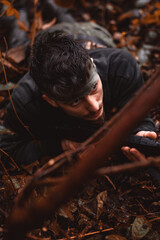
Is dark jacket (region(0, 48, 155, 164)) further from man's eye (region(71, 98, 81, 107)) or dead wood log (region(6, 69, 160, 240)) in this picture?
dead wood log (region(6, 69, 160, 240))

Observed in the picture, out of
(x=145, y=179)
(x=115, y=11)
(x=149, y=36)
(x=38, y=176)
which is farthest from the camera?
(x=115, y=11)

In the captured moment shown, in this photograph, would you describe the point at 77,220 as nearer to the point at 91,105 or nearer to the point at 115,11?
the point at 91,105

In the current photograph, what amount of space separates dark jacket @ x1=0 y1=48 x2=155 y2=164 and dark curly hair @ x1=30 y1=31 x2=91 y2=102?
530mm

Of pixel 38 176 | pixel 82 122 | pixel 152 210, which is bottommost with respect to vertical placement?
pixel 152 210

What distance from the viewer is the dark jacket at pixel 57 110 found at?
202cm

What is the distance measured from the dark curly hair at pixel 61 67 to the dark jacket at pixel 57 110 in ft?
1.74

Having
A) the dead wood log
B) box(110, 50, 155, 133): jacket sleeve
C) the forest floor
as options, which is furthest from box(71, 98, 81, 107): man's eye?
the dead wood log

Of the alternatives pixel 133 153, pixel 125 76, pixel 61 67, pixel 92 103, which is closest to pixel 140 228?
pixel 133 153

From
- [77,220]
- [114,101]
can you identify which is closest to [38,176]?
[77,220]

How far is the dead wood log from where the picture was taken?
0.68 metres

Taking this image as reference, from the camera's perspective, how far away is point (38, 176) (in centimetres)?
79

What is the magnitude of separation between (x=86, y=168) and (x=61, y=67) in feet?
2.82

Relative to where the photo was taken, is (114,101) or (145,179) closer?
(145,179)

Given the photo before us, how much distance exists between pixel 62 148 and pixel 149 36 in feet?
6.37
